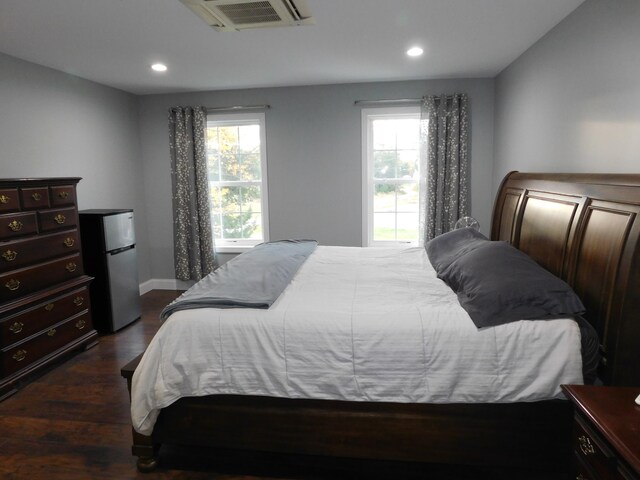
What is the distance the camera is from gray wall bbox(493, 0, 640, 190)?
2096 mm

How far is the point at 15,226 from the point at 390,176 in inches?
140

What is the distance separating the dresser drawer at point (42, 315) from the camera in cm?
287

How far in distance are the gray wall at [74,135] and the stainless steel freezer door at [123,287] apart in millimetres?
779

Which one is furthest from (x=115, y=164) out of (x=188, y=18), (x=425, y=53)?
(x=425, y=53)

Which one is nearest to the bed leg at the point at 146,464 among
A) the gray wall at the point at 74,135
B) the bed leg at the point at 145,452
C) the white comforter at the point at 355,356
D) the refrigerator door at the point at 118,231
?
the bed leg at the point at 145,452

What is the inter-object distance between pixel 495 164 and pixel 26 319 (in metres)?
4.37

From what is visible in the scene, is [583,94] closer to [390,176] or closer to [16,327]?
[390,176]

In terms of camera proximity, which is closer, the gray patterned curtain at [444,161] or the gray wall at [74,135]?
the gray wall at [74,135]

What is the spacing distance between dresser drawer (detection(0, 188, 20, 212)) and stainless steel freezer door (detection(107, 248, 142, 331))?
3.41ft

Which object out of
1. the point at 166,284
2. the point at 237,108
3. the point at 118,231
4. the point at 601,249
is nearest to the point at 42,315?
the point at 118,231

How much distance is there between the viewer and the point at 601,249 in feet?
6.07

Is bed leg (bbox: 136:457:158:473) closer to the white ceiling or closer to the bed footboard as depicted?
the bed footboard

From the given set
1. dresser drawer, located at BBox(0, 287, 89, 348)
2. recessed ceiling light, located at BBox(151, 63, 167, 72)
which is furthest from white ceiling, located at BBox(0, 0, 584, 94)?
dresser drawer, located at BBox(0, 287, 89, 348)

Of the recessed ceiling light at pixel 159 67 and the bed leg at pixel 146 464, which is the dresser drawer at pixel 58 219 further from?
the bed leg at pixel 146 464
